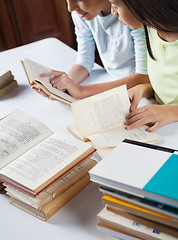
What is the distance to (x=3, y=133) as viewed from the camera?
3.74 feet

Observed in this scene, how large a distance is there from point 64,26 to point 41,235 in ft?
9.42

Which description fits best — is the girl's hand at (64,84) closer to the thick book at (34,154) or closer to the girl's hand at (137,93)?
the girl's hand at (137,93)

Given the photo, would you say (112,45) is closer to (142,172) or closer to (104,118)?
(104,118)

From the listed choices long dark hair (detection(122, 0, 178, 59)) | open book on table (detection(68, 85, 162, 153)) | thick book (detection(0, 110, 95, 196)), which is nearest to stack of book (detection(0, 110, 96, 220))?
thick book (detection(0, 110, 95, 196))

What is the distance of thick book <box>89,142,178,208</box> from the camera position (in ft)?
2.37

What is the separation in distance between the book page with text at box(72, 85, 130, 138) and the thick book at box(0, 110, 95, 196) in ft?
0.40

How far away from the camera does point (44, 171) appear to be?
0.94 meters

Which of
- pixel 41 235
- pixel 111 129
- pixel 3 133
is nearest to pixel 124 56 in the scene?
pixel 111 129

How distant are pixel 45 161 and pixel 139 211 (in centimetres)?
33

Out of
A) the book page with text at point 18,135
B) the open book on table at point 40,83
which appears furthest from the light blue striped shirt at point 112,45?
the book page with text at point 18,135

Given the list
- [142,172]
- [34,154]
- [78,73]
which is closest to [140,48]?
[78,73]

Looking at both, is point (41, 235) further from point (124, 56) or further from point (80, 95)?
point (124, 56)

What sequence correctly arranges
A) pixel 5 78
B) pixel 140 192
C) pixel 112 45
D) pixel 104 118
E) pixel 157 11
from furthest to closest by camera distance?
1. pixel 112 45
2. pixel 5 78
3. pixel 104 118
4. pixel 157 11
5. pixel 140 192

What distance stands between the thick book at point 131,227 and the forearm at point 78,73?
3.03 ft
